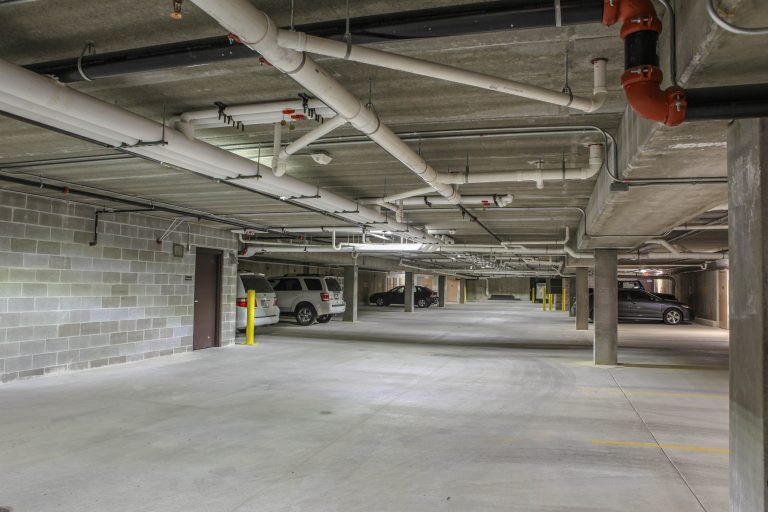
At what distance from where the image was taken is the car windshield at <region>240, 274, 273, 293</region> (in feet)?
47.2

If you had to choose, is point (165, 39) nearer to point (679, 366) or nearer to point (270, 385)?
point (270, 385)

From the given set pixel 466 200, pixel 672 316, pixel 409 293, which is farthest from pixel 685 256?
pixel 409 293

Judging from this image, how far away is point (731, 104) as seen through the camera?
2344 millimetres

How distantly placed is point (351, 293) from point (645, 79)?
1750 cm

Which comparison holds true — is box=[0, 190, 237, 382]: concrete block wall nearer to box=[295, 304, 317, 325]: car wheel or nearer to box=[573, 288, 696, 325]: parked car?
box=[295, 304, 317, 325]: car wheel

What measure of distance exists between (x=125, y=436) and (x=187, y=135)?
9.25 ft

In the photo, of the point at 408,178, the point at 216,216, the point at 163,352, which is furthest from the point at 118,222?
the point at 408,178

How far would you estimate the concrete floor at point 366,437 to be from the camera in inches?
141

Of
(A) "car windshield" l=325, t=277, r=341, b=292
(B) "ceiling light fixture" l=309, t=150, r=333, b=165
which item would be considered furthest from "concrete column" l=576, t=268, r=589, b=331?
(B) "ceiling light fixture" l=309, t=150, r=333, b=165

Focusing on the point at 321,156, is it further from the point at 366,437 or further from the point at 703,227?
the point at 703,227

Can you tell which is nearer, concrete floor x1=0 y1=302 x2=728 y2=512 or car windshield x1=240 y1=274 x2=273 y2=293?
concrete floor x1=0 y1=302 x2=728 y2=512

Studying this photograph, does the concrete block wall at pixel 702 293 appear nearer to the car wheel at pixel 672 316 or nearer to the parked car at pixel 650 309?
the parked car at pixel 650 309

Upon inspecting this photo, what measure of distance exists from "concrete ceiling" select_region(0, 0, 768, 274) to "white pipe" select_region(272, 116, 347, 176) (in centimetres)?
33

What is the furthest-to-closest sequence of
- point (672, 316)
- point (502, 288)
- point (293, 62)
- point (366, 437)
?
1. point (502, 288)
2. point (672, 316)
3. point (366, 437)
4. point (293, 62)
